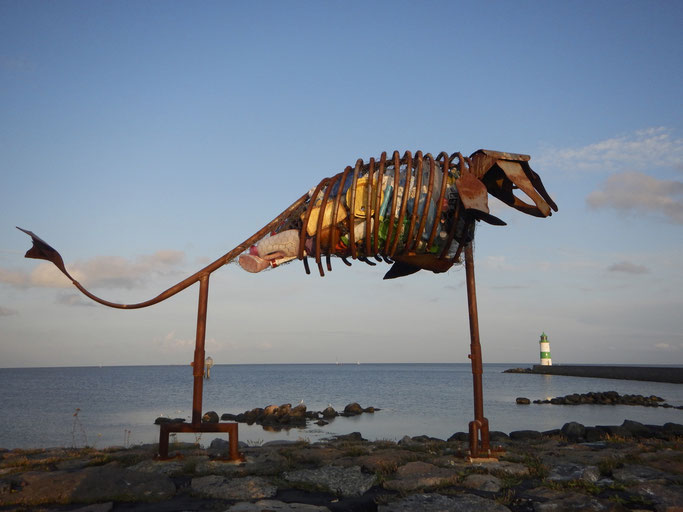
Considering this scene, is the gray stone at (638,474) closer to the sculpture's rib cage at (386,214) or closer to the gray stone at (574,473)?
the gray stone at (574,473)

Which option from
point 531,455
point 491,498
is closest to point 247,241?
point 491,498

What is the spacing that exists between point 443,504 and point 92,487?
10.5 feet

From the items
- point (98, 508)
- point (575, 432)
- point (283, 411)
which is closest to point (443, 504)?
point (98, 508)

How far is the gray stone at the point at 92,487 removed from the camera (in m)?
4.55

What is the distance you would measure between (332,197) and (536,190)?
2.44 meters

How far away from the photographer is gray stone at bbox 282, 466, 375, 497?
4914 mm

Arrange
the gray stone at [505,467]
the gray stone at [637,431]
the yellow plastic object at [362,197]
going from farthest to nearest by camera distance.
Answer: the gray stone at [637,431]
the yellow plastic object at [362,197]
the gray stone at [505,467]

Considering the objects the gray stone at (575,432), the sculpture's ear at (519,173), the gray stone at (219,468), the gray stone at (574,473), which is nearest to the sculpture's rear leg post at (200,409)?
the gray stone at (219,468)

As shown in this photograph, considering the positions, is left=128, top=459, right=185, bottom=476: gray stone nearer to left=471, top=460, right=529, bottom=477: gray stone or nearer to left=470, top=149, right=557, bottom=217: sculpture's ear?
left=471, top=460, right=529, bottom=477: gray stone

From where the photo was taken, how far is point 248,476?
5230mm

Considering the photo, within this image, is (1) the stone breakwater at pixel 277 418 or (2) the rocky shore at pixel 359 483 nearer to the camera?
(2) the rocky shore at pixel 359 483

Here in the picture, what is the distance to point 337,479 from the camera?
5.20m

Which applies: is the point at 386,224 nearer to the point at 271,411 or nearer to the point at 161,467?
the point at 161,467

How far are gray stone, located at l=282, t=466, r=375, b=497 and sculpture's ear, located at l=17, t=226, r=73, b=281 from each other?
141 inches
